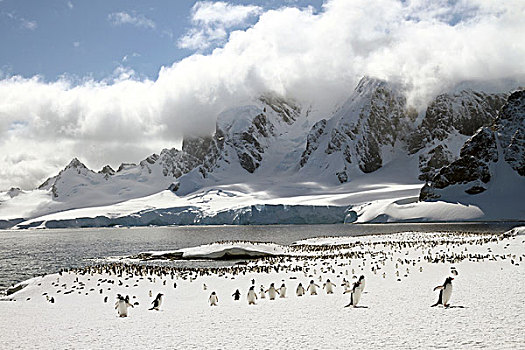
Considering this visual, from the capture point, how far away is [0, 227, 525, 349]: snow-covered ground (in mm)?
11984

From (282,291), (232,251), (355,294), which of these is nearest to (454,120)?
(232,251)

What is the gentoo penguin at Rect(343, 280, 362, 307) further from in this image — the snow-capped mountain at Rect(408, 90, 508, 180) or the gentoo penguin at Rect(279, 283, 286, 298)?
the snow-capped mountain at Rect(408, 90, 508, 180)

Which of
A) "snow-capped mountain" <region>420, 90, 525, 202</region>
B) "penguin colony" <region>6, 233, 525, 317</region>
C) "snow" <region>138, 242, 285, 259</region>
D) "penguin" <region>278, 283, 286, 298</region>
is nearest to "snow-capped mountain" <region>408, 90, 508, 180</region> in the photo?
"snow-capped mountain" <region>420, 90, 525, 202</region>

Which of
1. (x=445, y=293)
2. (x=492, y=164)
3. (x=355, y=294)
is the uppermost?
(x=492, y=164)

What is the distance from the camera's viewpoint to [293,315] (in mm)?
15797

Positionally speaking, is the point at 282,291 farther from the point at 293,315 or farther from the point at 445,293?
the point at 445,293

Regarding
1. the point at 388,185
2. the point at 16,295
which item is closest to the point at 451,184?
the point at 388,185

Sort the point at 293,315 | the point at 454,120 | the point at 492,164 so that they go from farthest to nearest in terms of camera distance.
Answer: the point at 454,120
the point at 492,164
the point at 293,315

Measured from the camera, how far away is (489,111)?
192 m

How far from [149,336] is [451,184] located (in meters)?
129

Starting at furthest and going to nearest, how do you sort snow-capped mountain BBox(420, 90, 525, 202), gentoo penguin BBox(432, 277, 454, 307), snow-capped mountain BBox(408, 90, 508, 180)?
1. snow-capped mountain BBox(408, 90, 508, 180)
2. snow-capped mountain BBox(420, 90, 525, 202)
3. gentoo penguin BBox(432, 277, 454, 307)

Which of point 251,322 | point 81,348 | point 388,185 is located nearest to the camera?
point 81,348

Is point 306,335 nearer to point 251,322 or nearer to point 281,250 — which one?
point 251,322

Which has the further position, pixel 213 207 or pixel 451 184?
pixel 213 207
